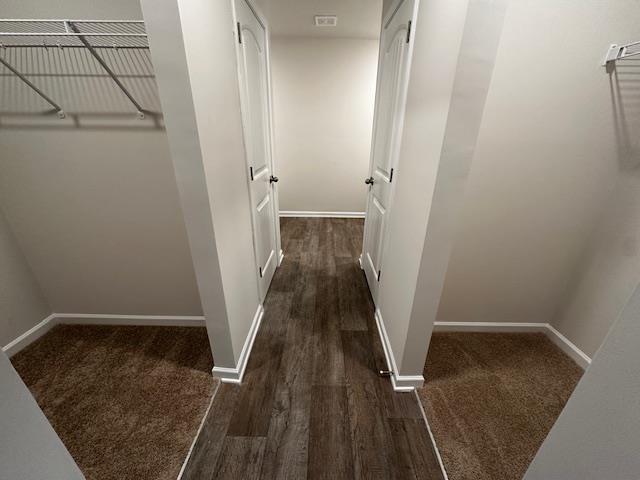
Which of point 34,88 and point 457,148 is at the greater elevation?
point 34,88

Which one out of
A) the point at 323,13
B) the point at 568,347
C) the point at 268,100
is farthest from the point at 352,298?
the point at 323,13

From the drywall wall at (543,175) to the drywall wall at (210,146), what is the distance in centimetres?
133

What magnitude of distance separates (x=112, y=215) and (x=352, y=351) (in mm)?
1760

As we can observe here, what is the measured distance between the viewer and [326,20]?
2.81m

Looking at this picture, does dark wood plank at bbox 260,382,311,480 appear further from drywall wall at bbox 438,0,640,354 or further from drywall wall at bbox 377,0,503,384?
drywall wall at bbox 438,0,640,354

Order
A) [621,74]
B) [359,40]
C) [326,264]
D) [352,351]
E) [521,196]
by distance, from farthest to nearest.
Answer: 1. [359,40]
2. [326,264]
3. [352,351]
4. [521,196]
5. [621,74]

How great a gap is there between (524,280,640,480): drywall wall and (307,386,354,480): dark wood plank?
2.83 feet

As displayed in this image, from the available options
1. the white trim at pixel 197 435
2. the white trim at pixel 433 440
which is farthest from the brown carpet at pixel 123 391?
the white trim at pixel 433 440

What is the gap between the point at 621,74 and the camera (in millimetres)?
1258

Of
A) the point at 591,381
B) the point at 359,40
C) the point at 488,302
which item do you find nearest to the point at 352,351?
the point at 488,302

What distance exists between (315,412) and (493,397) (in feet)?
3.24

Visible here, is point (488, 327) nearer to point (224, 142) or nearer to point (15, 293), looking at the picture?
point (224, 142)

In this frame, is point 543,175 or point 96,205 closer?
point 543,175

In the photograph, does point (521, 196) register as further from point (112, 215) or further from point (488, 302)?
point (112, 215)
